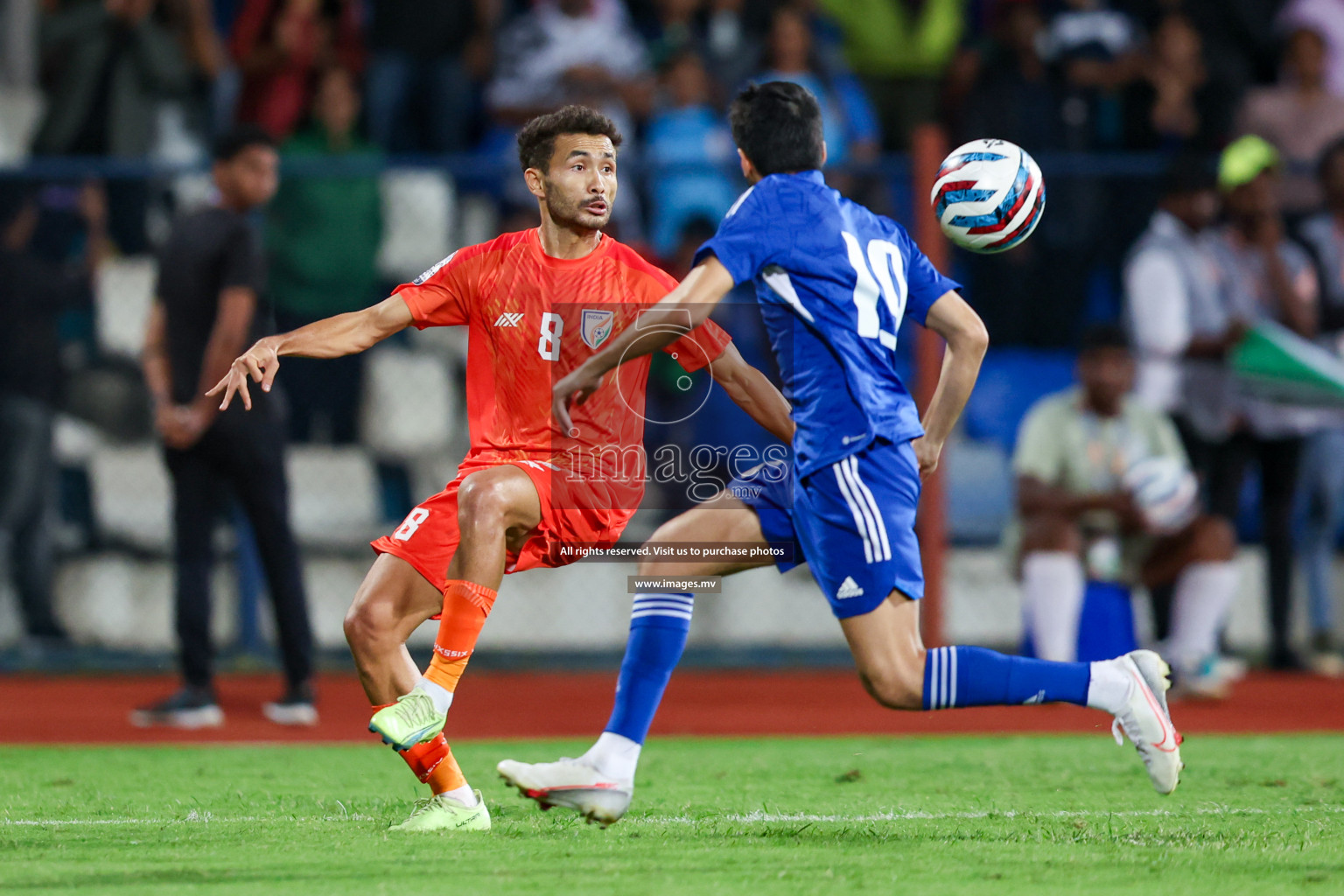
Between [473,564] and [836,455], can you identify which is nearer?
[836,455]

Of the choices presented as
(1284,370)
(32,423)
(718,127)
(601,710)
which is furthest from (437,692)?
(718,127)

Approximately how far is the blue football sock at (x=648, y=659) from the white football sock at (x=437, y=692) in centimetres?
48

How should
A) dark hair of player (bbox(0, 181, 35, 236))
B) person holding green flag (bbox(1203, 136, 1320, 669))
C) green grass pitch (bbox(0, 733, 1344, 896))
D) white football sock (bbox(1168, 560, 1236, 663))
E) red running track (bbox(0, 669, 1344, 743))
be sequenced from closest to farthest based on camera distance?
green grass pitch (bbox(0, 733, 1344, 896)), red running track (bbox(0, 669, 1344, 743)), white football sock (bbox(1168, 560, 1236, 663)), person holding green flag (bbox(1203, 136, 1320, 669)), dark hair of player (bbox(0, 181, 35, 236))

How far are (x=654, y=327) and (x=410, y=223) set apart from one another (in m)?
6.35

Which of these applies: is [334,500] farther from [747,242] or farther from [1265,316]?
[747,242]

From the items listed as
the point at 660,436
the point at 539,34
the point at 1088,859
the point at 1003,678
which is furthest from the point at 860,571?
the point at 539,34

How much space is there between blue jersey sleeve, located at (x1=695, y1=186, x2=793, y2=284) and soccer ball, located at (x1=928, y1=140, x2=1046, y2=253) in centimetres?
90

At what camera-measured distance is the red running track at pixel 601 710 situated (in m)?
8.12

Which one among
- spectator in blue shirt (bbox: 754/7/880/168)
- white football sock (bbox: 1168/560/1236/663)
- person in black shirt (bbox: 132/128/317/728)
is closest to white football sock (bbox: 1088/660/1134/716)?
person in black shirt (bbox: 132/128/317/728)

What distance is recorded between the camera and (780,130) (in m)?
4.98

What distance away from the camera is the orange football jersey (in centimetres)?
538

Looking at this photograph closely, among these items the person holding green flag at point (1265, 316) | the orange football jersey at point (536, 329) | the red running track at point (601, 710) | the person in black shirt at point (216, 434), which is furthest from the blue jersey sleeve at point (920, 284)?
the person holding green flag at point (1265, 316)

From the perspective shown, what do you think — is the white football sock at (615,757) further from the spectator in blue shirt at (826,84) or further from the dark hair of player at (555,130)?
the spectator in blue shirt at (826,84)

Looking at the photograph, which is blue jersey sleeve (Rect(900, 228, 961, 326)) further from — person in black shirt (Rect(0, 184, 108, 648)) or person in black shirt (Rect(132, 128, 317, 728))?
person in black shirt (Rect(0, 184, 108, 648))
